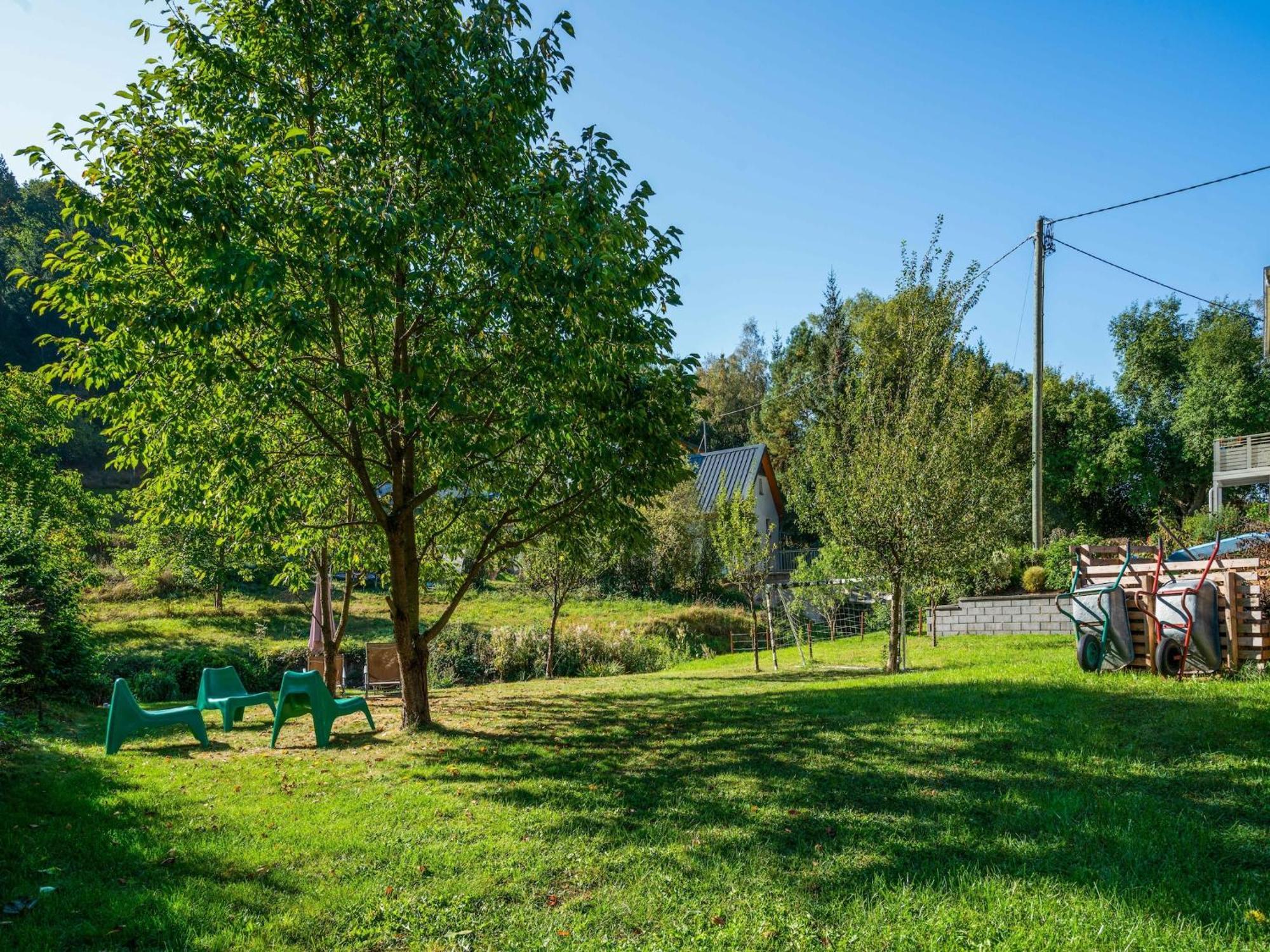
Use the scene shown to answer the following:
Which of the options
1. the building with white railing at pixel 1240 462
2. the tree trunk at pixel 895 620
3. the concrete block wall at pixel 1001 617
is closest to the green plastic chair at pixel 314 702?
the tree trunk at pixel 895 620

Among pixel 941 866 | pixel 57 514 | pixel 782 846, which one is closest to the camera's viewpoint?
pixel 941 866

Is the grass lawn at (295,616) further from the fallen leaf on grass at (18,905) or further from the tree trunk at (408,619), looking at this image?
the fallen leaf on grass at (18,905)

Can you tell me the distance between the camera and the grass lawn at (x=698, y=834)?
3.43 m

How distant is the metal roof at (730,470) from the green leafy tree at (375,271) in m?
26.3

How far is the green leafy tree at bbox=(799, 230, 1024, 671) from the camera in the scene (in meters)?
11.3

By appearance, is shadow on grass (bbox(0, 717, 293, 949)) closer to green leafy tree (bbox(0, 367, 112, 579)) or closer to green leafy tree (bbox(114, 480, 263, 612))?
green leafy tree (bbox(114, 480, 263, 612))

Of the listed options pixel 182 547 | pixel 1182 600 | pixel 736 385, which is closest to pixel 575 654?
pixel 182 547

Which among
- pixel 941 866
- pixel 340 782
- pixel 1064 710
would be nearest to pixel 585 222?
pixel 340 782

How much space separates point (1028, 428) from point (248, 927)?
3550 cm

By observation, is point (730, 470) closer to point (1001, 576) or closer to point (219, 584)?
point (1001, 576)

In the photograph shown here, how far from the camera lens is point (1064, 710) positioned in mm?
6883

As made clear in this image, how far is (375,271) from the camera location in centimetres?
662

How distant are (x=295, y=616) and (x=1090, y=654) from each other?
1952 cm

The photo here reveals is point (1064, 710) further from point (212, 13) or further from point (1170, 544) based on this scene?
point (212, 13)
